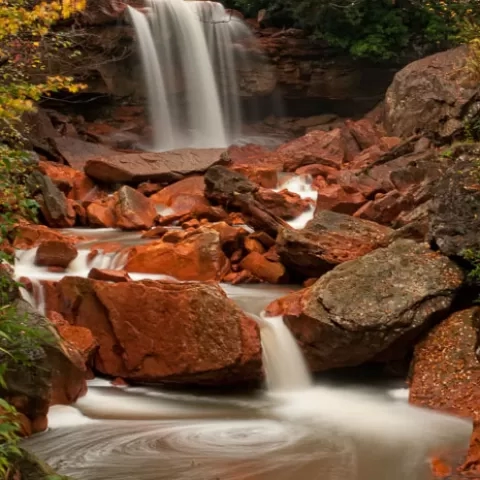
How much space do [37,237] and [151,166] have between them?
13.4ft

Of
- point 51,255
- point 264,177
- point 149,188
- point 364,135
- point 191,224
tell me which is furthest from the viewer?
point 364,135

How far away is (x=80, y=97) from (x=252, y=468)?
14.2 m

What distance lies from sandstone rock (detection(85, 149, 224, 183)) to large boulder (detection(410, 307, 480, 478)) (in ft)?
25.0

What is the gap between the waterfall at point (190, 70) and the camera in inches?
736

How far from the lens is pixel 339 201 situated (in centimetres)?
1212

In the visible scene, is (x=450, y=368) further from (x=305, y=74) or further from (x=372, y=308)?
(x=305, y=74)

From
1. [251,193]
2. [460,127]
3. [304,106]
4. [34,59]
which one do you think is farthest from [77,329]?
[304,106]

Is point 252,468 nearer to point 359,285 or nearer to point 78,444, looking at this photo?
point 78,444

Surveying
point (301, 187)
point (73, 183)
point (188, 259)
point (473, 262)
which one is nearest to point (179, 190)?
point (73, 183)

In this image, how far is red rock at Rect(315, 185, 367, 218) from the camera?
12.0 meters

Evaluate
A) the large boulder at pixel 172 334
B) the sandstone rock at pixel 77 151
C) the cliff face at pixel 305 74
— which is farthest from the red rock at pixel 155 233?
the cliff face at pixel 305 74

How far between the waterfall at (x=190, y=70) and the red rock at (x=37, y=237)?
7.63 meters

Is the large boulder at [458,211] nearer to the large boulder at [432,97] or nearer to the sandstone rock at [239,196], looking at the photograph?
the sandstone rock at [239,196]

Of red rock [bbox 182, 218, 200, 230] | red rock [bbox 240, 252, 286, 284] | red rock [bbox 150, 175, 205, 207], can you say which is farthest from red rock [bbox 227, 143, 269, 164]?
red rock [bbox 240, 252, 286, 284]
